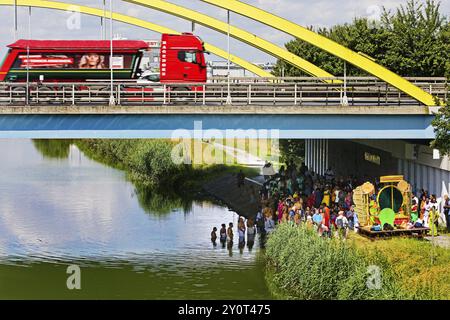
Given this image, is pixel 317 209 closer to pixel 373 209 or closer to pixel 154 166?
pixel 373 209

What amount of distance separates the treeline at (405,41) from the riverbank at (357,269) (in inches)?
1176

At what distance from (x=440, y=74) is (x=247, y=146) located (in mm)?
28116

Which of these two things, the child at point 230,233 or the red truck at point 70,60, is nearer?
the child at point 230,233

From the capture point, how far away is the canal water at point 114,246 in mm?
28938

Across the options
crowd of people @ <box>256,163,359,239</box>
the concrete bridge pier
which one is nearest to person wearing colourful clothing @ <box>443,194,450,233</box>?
crowd of people @ <box>256,163,359,239</box>

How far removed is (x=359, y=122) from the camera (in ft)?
110

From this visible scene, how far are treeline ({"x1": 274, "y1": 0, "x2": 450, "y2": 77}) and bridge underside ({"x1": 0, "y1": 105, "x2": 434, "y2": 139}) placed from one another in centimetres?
2397

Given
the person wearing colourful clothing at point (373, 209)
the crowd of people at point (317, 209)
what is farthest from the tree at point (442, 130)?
the person wearing colourful clothing at point (373, 209)

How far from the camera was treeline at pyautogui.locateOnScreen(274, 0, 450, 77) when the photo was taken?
57.8m

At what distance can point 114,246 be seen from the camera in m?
36.1

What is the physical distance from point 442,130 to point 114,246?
12.8 metres

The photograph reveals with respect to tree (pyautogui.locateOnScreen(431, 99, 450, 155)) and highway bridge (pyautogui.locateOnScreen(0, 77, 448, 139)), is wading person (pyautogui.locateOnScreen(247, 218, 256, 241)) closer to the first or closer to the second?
highway bridge (pyautogui.locateOnScreen(0, 77, 448, 139))

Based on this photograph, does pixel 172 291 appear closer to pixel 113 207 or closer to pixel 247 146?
pixel 113 207

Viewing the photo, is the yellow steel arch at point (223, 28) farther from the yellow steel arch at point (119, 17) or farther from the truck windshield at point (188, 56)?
the yellow steel arch at point (119, 17)
